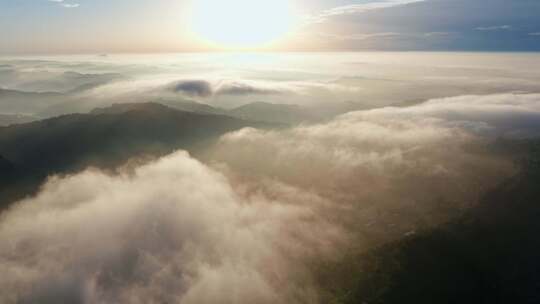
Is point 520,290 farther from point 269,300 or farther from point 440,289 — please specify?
point 269,300

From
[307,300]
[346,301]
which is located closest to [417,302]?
[346,301]

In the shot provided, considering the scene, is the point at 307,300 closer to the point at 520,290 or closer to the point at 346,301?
the point at 346,301

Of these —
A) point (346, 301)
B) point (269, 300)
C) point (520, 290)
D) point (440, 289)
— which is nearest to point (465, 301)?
point (440, 289)

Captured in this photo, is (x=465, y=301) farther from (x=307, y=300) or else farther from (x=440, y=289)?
(x=307, y=300)

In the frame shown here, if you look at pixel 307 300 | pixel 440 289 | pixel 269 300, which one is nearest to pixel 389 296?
pixel 440 289

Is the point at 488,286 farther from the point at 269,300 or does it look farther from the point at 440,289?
the point at 269,300

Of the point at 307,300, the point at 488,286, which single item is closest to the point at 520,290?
the point at 488,286
